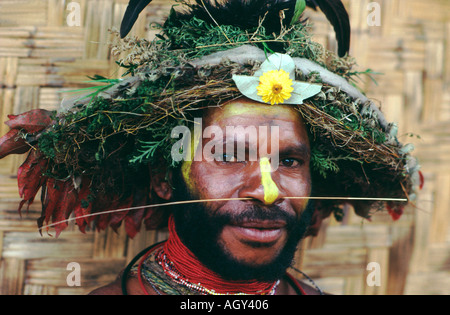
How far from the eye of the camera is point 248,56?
189 cm

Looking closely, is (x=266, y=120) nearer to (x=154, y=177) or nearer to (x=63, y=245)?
(x=154, y=177)

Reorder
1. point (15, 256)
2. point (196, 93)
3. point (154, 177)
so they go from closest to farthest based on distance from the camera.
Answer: point (196, 93) → point (154, 177) → point (15, 256)

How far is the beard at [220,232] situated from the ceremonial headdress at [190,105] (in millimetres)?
193

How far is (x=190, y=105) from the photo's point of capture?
1937 millimetres

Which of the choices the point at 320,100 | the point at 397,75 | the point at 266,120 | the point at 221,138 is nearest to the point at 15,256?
the point at 221,138

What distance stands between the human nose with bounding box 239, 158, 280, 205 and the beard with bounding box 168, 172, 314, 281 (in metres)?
0.05

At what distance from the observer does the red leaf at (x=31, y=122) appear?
1.98 metres

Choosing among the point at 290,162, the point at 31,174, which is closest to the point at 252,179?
the point at 290,162

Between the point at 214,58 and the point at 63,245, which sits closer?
the point at 214,58

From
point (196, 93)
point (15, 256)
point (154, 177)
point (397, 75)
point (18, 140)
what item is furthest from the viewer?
point (397, 75)

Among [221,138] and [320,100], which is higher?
[320,100]

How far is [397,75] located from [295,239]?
153 centimetres

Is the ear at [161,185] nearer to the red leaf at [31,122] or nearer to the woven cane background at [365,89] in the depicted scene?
the red leaf at [31,122]

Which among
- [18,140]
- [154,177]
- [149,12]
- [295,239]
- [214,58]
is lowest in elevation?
[295,239]
